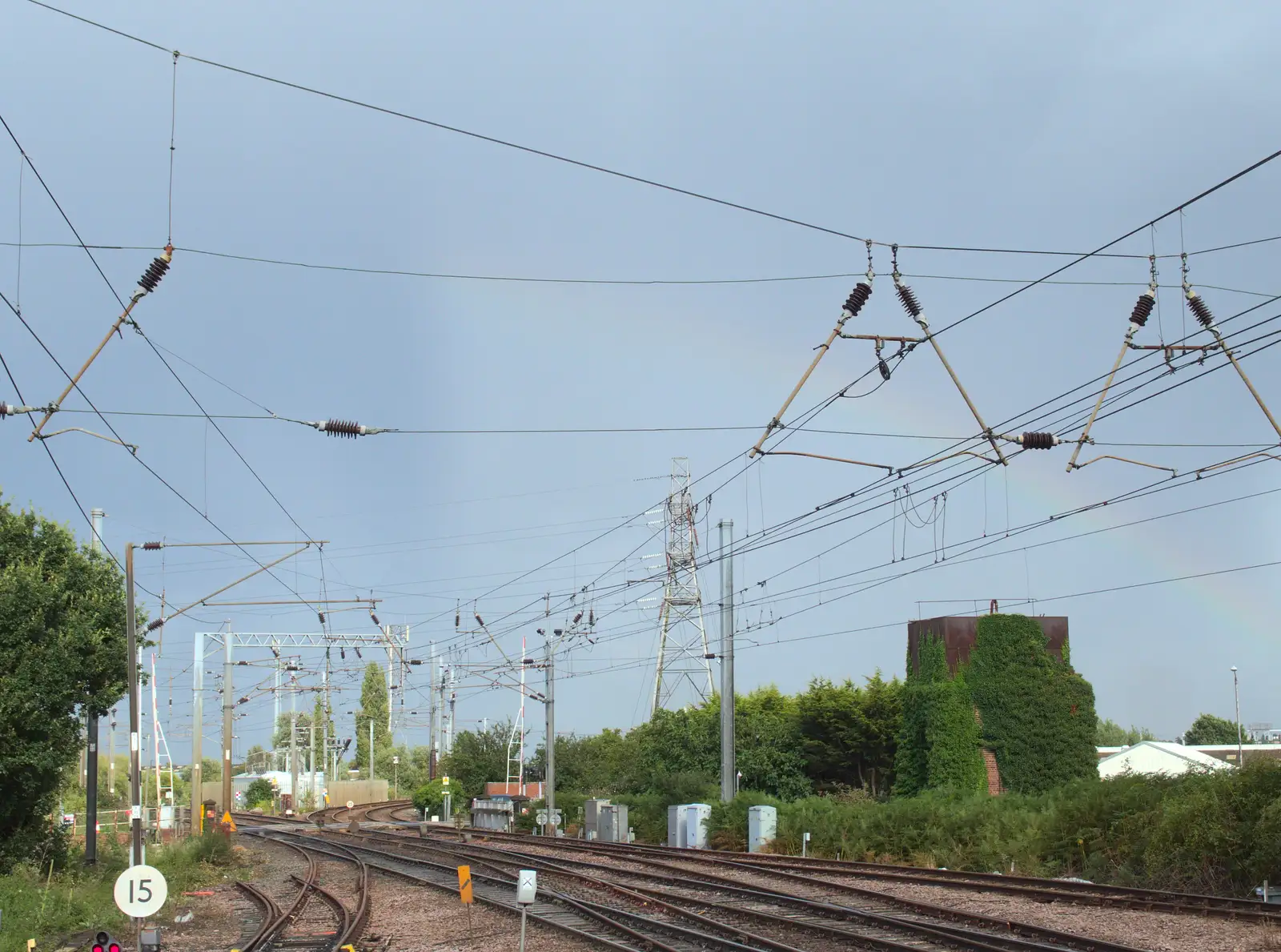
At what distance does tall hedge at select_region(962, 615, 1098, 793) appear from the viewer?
43375 mm

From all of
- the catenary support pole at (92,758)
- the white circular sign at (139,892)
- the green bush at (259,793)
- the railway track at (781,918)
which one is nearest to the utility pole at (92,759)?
the catenary support pole at (92,758)

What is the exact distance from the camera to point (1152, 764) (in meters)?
A: 64.4

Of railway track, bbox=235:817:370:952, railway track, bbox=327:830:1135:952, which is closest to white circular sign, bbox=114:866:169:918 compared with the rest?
railway track, bbox=235:817:370:952

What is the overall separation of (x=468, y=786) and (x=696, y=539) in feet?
91.4

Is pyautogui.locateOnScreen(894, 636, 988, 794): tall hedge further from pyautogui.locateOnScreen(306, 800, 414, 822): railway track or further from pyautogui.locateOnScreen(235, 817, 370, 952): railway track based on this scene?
pyautogui.locateOnScreen(306, 800, 414, 822): railway track

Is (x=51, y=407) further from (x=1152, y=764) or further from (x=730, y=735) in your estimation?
(x=1152, y=764)

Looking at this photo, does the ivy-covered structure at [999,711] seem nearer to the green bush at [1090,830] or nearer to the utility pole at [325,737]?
the green bush at [1090,830]

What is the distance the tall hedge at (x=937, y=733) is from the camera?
4291 centimetres

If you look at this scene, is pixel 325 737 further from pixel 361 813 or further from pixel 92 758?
pixel 92 758

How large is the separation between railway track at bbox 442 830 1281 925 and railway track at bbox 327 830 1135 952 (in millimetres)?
A: 2170

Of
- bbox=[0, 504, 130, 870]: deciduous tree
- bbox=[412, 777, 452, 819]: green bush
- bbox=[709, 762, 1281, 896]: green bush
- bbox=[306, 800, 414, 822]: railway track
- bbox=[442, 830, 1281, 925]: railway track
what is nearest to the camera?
bbox=[442, 830, 1281, 925]: railway track

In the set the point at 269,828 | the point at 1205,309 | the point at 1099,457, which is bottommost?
the point at 269,828

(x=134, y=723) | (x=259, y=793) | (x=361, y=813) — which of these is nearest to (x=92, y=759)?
(x=134, y=723)

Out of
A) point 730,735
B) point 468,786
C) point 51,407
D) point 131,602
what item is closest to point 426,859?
point 730,735
